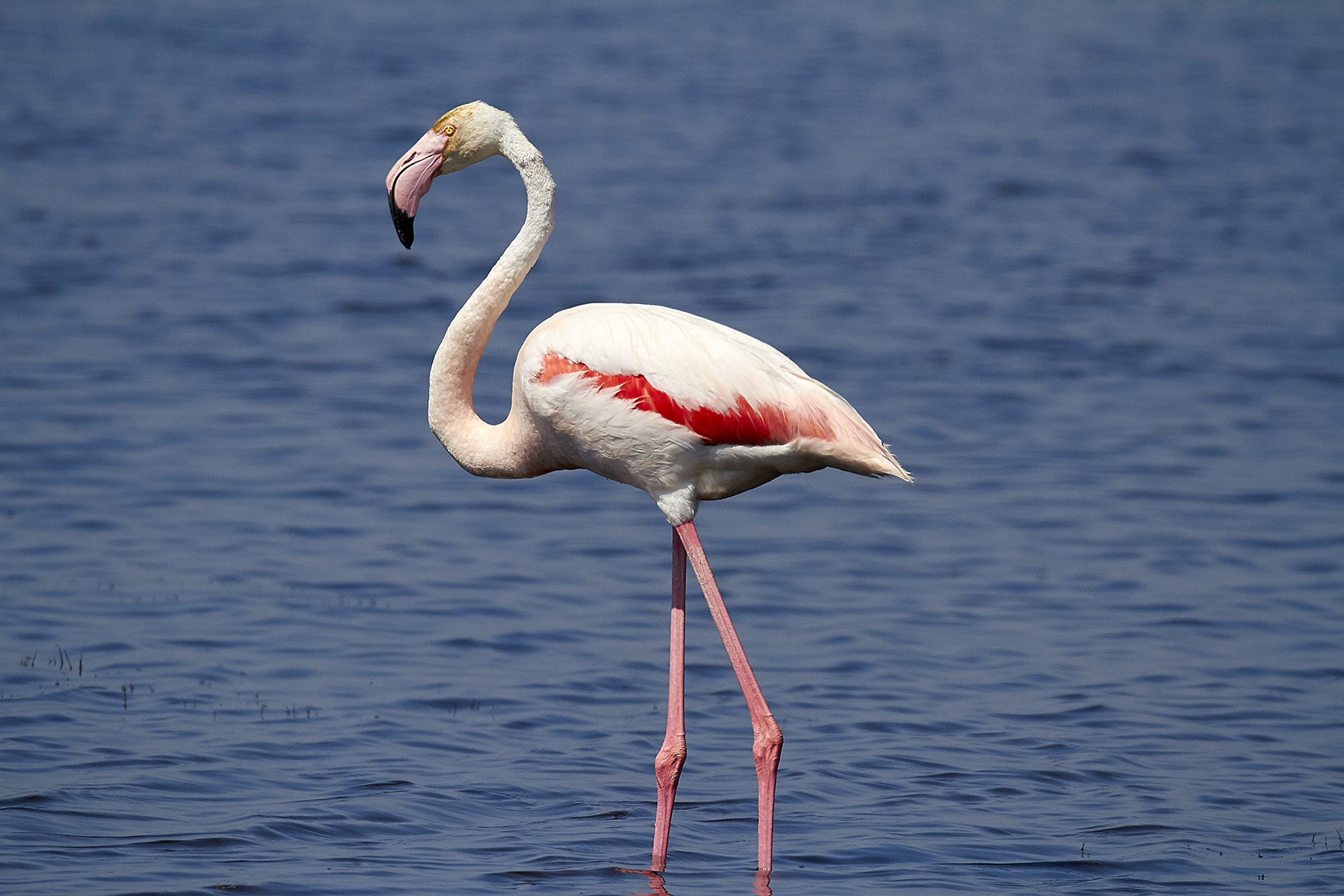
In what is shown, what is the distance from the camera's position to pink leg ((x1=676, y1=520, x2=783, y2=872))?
19.0ft

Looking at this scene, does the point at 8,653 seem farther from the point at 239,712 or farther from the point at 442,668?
the point at 442,668

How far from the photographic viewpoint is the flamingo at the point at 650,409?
5.62 meters

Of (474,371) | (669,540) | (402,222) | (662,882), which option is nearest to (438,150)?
(402,222)

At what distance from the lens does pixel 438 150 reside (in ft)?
19.8

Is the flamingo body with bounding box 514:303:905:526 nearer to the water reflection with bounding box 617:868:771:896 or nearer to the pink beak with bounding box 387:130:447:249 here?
the pink beak with bounding box 387:130:447:249

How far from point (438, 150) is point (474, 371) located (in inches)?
31.8

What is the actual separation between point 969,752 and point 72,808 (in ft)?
11.8

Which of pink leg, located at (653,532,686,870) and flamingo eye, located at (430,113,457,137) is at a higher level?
flamingo eye, located at (430,113,457,137)

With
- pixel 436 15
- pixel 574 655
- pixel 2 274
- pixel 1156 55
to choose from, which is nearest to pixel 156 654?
pixel 574 655

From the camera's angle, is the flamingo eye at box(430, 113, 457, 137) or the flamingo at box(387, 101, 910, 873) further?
the flamingo eye at box(430, 113, 457, 137)

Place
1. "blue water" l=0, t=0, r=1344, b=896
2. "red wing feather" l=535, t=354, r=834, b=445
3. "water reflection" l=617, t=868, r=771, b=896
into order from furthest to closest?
"blue water" l=0, t=0, r=1344, b=896, "water reflection" l=617, t=868, r=771, b=896, "red wing feather" l=535, t=354, r=834, b=445

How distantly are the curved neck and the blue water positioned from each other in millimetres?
1409

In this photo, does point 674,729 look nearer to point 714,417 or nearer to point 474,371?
point 714,417

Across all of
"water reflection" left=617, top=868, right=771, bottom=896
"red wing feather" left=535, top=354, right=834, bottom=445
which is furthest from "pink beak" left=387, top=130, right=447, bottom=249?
"water reflection" left=617, top=868, right=771, bottom=896
